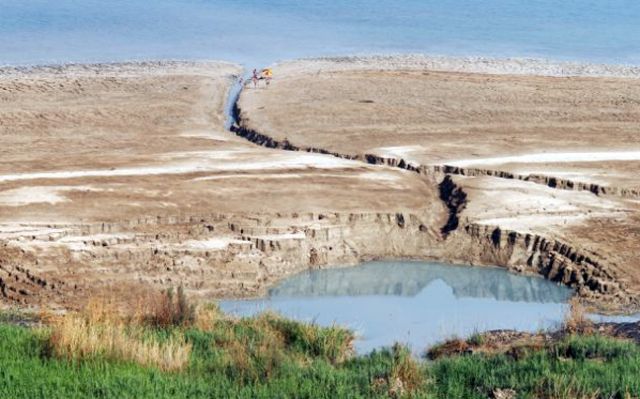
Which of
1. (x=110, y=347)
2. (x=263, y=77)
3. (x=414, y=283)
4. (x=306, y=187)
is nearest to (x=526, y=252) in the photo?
(x=414, y=283)

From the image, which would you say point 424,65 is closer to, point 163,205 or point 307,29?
point 307,29

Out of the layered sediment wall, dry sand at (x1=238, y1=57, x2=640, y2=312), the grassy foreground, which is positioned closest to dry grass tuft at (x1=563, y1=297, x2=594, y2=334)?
the grassy foreground

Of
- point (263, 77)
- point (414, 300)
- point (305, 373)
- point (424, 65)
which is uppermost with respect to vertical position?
point (424, 65)

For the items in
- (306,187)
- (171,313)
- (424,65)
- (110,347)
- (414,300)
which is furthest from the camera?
(424,65)

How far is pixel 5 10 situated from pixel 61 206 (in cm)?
4607

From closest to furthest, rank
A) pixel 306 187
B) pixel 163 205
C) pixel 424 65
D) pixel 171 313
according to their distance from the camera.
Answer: pixel 171 313 < pixel 163 205 < pixel 306 187 < pixel 424 65

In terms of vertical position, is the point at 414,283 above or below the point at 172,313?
below

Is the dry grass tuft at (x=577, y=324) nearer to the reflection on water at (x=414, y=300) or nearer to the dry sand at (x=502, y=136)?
the reflection on water at (x=414, y=300)

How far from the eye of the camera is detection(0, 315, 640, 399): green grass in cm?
1075

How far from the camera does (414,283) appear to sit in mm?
21688

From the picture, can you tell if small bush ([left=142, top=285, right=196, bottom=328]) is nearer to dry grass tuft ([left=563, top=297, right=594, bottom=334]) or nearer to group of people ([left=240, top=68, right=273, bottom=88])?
dry grass tuft ([left=563, top=297, right=594, bottom=334])

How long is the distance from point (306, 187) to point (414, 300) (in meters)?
5.23

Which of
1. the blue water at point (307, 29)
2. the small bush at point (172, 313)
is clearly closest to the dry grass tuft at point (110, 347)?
the small bush at point (172, 313)

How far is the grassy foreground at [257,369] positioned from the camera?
426 inches
